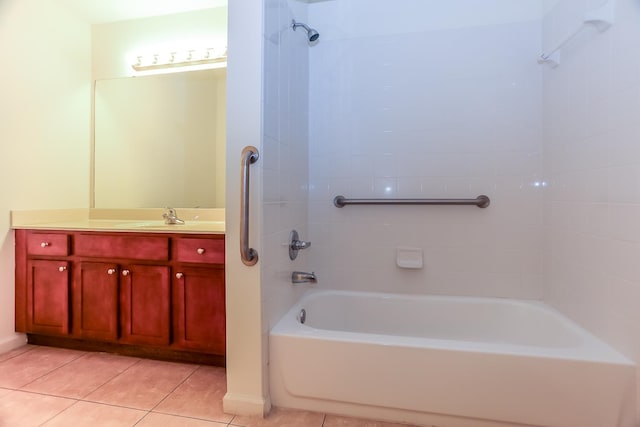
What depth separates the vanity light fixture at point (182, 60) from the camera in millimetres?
2336

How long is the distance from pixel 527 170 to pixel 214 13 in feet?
7.67

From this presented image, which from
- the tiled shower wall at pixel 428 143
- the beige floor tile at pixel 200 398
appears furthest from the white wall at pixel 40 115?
the tiled shower wall at pixel 428 143

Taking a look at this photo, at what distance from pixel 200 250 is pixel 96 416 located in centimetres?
82

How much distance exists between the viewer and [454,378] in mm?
1235

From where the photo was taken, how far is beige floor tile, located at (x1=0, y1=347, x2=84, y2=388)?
1655mm

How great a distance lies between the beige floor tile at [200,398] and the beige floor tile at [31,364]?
Answer: 801 mm

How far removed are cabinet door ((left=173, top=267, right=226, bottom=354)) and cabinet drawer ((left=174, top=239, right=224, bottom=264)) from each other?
0.05 meters

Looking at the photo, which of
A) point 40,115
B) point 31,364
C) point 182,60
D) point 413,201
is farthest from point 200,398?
point 182,60

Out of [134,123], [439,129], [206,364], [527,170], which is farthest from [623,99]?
[134,123]

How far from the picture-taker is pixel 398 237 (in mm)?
1955

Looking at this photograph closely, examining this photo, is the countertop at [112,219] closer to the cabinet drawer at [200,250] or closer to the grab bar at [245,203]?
the cabinet drawer at [200,250]

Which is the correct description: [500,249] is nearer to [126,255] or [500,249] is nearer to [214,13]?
[126,255]

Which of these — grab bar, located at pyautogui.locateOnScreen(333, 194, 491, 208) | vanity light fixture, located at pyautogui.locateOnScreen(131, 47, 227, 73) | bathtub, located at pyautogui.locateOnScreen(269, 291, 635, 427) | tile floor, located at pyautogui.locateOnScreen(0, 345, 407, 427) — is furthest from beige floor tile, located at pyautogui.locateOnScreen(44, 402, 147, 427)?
→ vanity light fixture, located at pyautogui.locateOnScreen(131, 47, 227, 73)

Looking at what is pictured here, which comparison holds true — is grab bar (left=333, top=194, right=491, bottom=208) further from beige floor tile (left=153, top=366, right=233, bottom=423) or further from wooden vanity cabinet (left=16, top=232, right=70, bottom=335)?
wooden vanity cabinet (left=16, top=232, right=70, bottom=335)
